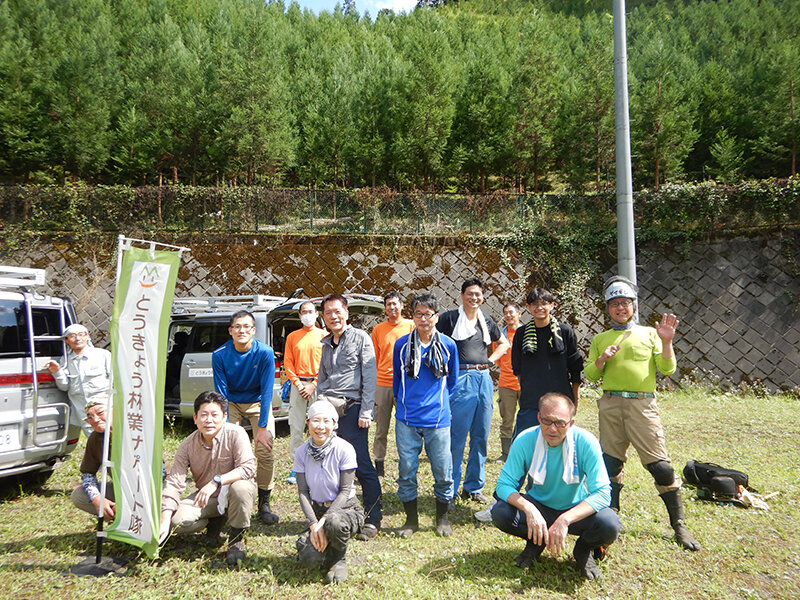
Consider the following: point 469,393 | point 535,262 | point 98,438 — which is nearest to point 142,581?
point 98,438

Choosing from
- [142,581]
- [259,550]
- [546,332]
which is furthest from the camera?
[546,332]

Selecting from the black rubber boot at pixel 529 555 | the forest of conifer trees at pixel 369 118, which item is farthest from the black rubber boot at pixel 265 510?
the forest of conifer trees at pixel 369 118

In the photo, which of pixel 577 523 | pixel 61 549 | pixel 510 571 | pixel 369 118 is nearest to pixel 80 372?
pixel 61 549

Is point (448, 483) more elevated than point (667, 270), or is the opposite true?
point (667, 270)

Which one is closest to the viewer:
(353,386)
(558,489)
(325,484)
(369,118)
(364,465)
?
(558,489)

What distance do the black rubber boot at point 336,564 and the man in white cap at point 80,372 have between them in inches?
116

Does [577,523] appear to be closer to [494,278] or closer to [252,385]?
[252,385]

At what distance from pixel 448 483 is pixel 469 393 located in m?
0.82

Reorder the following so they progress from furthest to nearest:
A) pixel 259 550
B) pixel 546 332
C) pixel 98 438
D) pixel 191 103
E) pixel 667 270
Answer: pixel 191 103 < pixel 667 270 < pixel 546 332 < pixel 98 438 < pixel 259 550

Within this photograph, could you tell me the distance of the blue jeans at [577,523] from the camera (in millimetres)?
2975

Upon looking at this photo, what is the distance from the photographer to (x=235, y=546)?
136 inches

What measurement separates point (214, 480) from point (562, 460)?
2420 millimetres

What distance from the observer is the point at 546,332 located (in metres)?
4.11

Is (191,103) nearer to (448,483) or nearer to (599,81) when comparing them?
(599,81)
